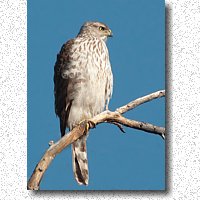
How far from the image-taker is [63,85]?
409 cm

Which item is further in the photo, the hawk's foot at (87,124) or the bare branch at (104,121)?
the hawk's foot at (87,124)

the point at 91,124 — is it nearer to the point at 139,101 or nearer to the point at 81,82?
the point at 81,82

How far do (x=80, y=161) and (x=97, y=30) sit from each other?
1.04 meters

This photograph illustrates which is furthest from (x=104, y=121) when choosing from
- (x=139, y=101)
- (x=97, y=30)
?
(x=97, y=30)

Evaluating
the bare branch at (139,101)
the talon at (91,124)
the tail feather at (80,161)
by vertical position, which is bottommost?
the tail feather at (80,161)

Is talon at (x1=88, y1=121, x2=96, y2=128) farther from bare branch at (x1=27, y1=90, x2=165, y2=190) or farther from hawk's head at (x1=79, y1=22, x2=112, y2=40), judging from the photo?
hawk's head at (x1=79, y1=22, x2=112, y2=40)

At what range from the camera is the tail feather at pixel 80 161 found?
3.81 metres

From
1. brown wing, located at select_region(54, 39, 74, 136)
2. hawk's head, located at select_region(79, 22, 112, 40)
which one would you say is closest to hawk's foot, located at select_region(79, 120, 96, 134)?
brown wing, located at select_region(54, 39, 74, 136)

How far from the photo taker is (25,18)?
154 inches

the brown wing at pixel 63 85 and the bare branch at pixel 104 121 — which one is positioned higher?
the brown wing at pixel 63 85

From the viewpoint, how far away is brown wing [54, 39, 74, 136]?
13.3 feet

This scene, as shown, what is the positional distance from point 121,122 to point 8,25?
1092 millimetres

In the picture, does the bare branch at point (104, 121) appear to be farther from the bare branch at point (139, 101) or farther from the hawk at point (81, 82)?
the hawk at point (81, 82)

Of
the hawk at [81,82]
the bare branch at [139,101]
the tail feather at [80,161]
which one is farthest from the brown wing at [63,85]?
the bare branch at [139,101]
